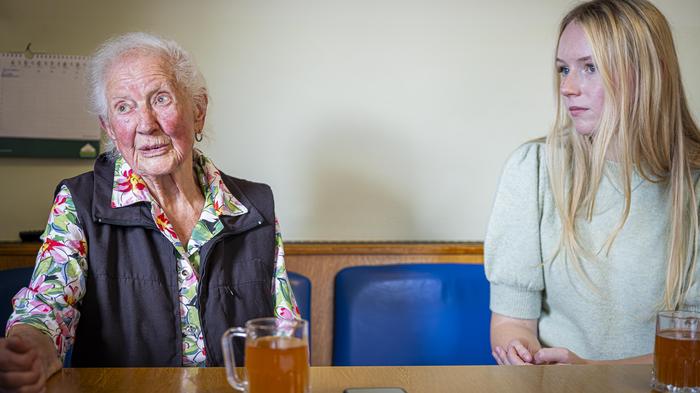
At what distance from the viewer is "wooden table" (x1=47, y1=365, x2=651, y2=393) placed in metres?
1.10

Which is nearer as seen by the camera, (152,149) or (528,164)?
(152,149)

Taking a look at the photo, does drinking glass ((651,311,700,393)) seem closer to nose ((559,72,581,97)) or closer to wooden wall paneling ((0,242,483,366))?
nose ((559,72,581,97))

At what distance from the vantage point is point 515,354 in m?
1.55

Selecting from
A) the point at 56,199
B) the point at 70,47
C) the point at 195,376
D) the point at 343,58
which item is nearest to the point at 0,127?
the point at 70,47

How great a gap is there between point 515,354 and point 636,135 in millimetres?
569

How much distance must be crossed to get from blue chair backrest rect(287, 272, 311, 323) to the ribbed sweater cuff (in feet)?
2.10

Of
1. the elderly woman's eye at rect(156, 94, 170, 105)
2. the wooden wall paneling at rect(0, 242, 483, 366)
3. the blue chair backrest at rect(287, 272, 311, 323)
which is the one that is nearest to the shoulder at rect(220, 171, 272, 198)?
the elderly woman's eye at rect(156, 94, 170, 105)

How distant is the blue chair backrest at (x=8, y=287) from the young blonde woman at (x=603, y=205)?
46.6 inches

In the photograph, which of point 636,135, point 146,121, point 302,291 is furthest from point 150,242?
point 636,135

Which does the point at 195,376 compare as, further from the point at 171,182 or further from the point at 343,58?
the point at 343,58

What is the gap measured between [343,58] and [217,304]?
1097mm

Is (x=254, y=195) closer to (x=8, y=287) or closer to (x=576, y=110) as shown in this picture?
(x=8, y=287)

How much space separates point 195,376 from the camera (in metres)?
1.16

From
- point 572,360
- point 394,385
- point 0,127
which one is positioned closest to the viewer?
point 394,385
